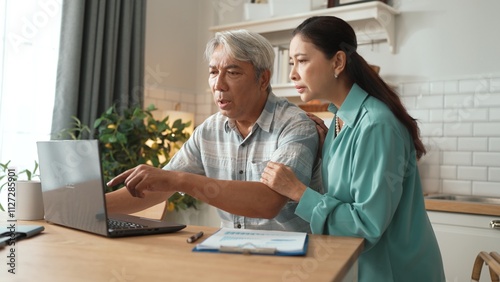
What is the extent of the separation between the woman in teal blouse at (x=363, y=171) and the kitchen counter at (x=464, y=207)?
47.0 inches

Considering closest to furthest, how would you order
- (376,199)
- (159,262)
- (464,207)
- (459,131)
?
(159,262), (376,199), (464,207), (459,131)

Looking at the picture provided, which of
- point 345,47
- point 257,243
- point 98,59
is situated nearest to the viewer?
point 257,243

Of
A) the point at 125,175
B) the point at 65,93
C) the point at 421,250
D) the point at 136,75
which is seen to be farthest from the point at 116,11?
the point at 421,250

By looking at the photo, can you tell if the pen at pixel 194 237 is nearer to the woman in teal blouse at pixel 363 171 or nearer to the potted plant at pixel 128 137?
the woman in teal blouse at pixel 363 171

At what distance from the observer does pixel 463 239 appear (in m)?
2.58

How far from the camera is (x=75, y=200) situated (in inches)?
51.9

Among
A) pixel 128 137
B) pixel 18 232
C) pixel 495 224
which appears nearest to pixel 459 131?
pixel 495 224

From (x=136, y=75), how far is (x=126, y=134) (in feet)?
2.06

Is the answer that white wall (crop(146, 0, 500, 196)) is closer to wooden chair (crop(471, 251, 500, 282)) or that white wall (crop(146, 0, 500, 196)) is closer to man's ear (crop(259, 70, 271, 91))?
wooden chair (crop(471, 251, 500, 282))

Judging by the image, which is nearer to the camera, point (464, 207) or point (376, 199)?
point (376, 199)

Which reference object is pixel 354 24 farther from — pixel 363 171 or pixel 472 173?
pixel 363 171

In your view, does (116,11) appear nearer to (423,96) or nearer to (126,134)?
(126,134)

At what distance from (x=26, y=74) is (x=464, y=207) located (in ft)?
8.56

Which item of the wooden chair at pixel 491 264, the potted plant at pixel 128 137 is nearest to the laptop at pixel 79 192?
the wooden chair at pixel 491 264
